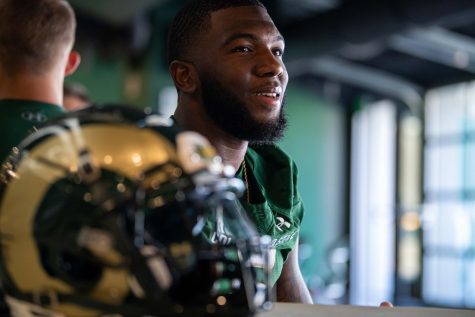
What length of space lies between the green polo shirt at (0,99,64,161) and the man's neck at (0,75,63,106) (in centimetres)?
2

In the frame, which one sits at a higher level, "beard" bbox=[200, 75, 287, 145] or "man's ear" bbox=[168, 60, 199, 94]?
"man's ear" bbox=[168, 60, 199, 94]

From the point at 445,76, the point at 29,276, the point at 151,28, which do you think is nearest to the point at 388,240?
the point at 445,76

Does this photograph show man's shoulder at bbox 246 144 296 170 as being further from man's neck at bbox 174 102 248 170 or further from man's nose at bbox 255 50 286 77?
man's nose at bbox 255 50 286 77

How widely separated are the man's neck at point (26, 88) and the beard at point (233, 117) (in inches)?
18.2

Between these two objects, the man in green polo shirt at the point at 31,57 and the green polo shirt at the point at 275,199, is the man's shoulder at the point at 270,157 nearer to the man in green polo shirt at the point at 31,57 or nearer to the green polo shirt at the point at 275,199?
the green polo shirt at the point at 275,199

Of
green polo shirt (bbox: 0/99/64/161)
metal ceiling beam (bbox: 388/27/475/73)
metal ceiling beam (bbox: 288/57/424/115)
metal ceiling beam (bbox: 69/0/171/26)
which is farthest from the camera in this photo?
metal ceiling beam (bbox: 288/57/424/115)

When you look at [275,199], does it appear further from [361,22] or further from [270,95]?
[361,22]

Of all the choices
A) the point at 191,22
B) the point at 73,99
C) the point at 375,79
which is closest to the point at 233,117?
the point at 191,22

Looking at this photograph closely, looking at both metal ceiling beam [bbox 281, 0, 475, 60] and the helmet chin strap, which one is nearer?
the helmet chin strap

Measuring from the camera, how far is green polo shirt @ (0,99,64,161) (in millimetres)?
1707

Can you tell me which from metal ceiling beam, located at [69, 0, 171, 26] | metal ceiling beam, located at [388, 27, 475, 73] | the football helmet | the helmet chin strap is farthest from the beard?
metal ceiling beam, located at [388, 27, 475, 73]

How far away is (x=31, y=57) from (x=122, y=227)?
1055mm

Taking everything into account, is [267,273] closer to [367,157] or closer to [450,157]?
[450,157]

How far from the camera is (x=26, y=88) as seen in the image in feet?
5.91
